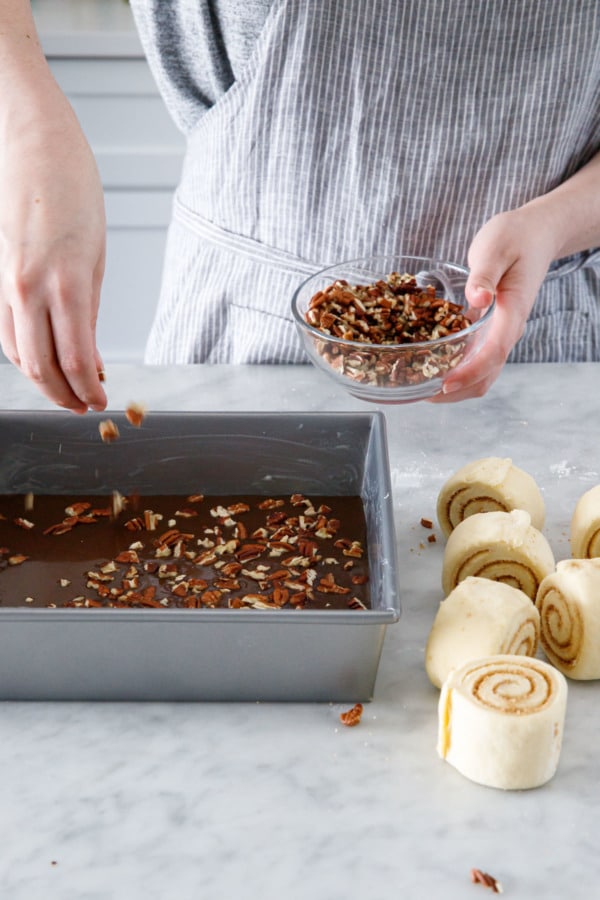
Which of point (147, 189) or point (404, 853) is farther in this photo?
point (147, 189)

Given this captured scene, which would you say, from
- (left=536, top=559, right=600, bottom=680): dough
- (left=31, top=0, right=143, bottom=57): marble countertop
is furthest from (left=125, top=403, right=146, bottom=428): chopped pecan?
(left=31, top=0, right=143, bottom=57): marble countertop

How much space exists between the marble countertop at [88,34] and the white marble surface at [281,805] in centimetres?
148

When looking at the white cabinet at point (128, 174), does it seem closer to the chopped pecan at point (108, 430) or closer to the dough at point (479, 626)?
the chopped pecan at point (108, 430)

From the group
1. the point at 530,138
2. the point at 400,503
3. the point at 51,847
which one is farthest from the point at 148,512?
the point at 530,138

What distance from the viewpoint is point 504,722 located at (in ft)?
2.27

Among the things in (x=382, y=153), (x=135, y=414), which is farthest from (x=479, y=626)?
(x=382, y=153)

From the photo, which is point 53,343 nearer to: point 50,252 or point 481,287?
point 50,252

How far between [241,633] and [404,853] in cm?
19

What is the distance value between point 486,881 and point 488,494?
1.25ft

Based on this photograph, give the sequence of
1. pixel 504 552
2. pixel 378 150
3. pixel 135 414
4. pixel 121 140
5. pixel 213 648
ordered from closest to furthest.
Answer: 1. pixel 213 648
2. pixel 504 552
3. pixel 135 414
4. pixel 378 150
5. pixel 121 140

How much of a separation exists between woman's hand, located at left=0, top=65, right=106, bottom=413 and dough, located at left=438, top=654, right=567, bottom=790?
0.37 m

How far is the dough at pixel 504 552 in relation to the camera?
0.86 meters

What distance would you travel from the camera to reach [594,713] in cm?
79

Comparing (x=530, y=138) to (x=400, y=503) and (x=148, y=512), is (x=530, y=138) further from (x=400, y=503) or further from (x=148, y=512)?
(x=148, y=512)
